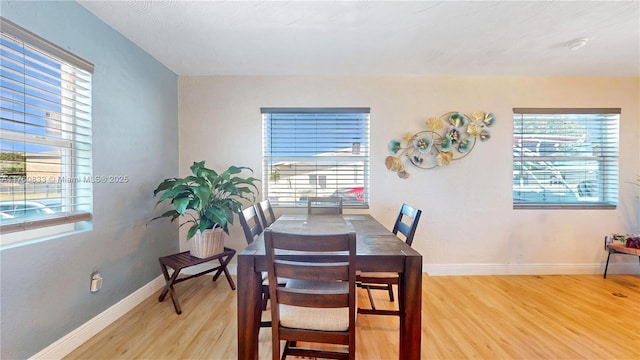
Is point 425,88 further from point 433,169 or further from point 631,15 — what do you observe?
point 631,15

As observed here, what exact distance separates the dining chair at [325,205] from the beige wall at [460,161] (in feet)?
1.44

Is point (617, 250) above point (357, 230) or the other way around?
the other way around

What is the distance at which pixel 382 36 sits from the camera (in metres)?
2.09

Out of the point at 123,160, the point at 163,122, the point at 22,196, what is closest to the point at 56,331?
the point at 22,196

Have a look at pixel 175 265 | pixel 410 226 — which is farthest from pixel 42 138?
pixel 410 226

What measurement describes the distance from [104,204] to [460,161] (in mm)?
3452

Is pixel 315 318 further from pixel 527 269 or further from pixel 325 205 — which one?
pixel 527 269

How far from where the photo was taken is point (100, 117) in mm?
1910

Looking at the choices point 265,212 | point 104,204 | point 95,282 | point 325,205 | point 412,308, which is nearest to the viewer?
point 412,308

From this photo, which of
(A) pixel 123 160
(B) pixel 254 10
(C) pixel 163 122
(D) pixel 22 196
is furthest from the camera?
(C) pixel 163 122

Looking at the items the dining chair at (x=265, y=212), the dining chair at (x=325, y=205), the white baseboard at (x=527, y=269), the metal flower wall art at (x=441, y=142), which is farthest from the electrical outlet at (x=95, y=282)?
the white baseboard at (x=527, y=269)

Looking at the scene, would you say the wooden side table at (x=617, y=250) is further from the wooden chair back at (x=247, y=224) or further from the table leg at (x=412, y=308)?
the wooden chair back at (x=247, y=224)

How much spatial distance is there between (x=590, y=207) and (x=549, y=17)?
2373mm

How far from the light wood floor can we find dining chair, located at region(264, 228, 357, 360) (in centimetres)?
56
